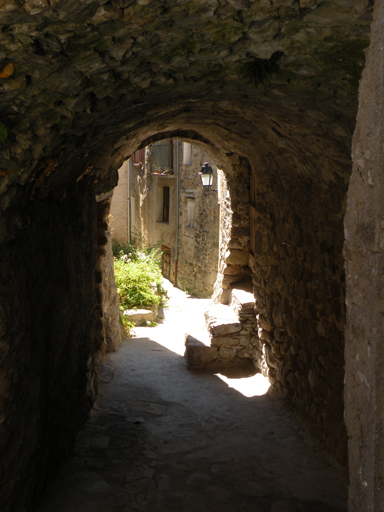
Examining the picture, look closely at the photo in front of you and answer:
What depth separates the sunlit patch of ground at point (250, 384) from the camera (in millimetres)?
5408

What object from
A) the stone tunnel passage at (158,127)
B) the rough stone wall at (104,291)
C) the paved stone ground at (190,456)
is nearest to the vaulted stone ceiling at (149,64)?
the stone tunnel passage at (158,127)

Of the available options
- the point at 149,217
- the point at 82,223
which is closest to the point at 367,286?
the point at 82,223

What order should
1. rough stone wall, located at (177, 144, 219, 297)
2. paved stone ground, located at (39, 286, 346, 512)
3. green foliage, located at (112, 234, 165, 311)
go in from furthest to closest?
rough stone wall, located at (177, 144, 219, 297) → green foliage, located at (112, 234, 165, 311) → paved stone ground, located at (39, 286, 346, 512)

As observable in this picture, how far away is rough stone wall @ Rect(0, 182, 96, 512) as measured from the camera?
2.46 m

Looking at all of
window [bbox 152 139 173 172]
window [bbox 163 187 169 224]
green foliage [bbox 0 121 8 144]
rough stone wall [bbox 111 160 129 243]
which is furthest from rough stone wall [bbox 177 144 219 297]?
green foliage [bbox 0 121 8 144]

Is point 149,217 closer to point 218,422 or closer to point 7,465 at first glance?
point 218,422

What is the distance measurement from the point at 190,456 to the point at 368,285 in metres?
2.93

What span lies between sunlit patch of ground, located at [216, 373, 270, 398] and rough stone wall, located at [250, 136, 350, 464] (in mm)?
228

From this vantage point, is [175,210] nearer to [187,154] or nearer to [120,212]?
[187,154]

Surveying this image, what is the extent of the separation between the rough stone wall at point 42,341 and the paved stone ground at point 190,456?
309 mm

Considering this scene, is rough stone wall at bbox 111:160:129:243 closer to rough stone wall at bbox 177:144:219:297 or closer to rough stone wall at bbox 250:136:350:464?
rough stone wall at bbox 177:144:219:297

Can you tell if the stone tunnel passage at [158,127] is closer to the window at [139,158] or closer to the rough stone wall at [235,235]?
the rough stone wall at [235,235]

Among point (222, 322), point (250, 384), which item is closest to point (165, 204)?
point (222, 322)

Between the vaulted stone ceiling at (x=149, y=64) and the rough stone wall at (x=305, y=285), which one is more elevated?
the vaulted stone ceiling at (x=149, y=64)
